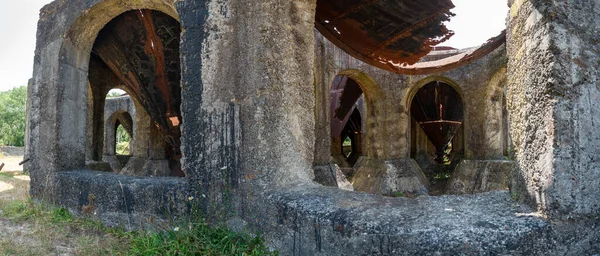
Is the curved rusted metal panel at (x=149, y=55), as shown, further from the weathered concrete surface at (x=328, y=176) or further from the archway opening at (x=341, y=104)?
the archway opening at (x=341, y=104)

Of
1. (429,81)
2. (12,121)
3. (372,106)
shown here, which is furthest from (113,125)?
(12,121)

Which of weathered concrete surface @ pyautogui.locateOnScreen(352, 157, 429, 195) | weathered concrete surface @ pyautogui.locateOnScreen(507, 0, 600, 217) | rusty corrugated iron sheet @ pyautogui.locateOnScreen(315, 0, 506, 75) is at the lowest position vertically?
weathered concrete surface @ pyautogui.locateOnScreen(352, 157, 429, 195)

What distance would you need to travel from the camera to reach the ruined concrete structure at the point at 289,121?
159 centimetres

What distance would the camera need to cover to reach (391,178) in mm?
7480

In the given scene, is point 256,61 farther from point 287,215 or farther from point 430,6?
point 430,6

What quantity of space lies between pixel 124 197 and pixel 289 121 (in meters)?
1.78

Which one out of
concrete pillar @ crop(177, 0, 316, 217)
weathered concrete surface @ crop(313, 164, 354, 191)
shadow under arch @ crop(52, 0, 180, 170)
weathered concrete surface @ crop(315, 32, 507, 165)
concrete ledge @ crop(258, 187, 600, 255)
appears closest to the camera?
concrete ledge @ crop(258, 187, 600, 255)

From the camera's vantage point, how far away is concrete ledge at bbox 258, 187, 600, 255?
154cm

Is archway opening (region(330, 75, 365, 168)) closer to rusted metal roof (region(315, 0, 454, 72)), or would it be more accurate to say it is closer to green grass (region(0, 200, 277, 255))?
rusted metal roof (region(315, 0, 454, 72))

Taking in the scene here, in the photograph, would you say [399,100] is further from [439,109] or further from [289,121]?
[289,121]

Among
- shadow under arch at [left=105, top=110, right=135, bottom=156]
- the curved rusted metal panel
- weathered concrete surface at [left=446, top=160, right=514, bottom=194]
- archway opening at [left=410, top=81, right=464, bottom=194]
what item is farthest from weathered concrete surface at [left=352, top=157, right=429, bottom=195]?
shadow under arch at [left=105, top=110, right=135, bottom=156]

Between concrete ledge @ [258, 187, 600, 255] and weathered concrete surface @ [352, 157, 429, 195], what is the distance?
537 cm

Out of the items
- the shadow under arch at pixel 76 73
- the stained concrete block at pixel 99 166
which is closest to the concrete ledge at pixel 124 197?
the shadow under arch at pixel 76 73

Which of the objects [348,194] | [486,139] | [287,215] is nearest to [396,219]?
[348,194]
